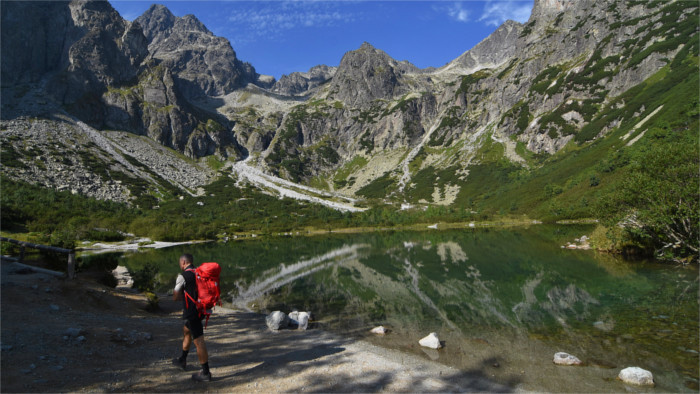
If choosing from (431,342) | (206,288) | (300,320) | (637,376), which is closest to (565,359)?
(637,376)

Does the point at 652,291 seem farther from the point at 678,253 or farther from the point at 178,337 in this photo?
the point at 178,337

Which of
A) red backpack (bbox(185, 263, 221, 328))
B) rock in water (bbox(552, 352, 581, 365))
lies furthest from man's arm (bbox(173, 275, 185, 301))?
rock in water (bbox(552, 352, 581, 365))

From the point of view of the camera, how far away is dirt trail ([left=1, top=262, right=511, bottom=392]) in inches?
313

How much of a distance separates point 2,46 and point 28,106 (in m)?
58.1

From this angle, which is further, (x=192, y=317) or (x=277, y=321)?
(x=277, y=321)

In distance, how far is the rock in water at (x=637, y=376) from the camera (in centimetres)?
905

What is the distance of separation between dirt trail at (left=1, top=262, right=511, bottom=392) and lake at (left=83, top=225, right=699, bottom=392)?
6.54 feet

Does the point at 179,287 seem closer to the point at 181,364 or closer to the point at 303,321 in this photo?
the point at 181,364

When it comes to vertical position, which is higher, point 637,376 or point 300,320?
point 637,376

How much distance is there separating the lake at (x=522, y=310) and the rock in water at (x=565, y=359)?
0.32 metres

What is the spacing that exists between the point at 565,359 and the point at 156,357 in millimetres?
13373

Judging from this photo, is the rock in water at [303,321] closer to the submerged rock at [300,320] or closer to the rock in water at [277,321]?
the submerged rock at [300,320]

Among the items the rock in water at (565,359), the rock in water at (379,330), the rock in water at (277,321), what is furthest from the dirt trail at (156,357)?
the rock in water at (565,359)

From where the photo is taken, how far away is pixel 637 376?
9156 millimetres
